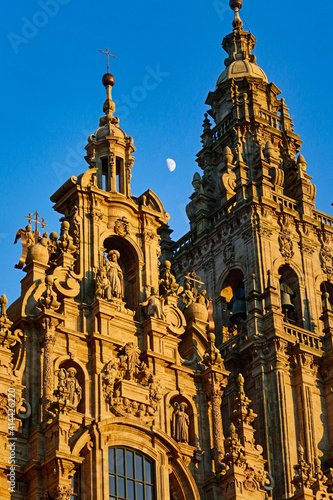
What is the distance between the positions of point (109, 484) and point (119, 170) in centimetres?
1199

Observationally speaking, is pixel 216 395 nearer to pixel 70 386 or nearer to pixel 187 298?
pixel 187 298

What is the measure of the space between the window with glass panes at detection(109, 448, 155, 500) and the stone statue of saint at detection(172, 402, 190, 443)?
1599mm

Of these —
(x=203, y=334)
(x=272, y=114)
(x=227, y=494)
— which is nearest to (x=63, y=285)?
(x=203, y=334)

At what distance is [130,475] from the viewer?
131ft

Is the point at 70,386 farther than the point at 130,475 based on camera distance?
Yes

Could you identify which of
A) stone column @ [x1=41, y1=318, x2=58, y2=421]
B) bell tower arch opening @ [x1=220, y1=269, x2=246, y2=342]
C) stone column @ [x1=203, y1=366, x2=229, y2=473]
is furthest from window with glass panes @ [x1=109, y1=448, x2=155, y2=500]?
bell tower arch opening @ [x1=220, y1=269, x2=246, y2=342]

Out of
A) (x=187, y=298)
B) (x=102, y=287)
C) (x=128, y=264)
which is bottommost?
(x=102, y=287)

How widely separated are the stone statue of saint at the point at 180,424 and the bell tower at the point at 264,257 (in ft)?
17.7

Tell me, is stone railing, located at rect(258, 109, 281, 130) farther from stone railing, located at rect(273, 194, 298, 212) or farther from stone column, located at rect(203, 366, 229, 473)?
stone column, located at rect(203, 366, 229, 473)

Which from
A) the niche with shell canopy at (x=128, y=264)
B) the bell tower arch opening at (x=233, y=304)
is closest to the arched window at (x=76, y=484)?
the niche with shell canopy at (x=128, y=264)

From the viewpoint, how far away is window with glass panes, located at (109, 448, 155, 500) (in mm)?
39594

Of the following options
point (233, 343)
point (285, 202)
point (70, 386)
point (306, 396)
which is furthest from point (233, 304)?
point (70, 386)

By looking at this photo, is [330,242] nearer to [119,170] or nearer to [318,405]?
[318,405]

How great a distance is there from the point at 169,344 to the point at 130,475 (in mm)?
5115
